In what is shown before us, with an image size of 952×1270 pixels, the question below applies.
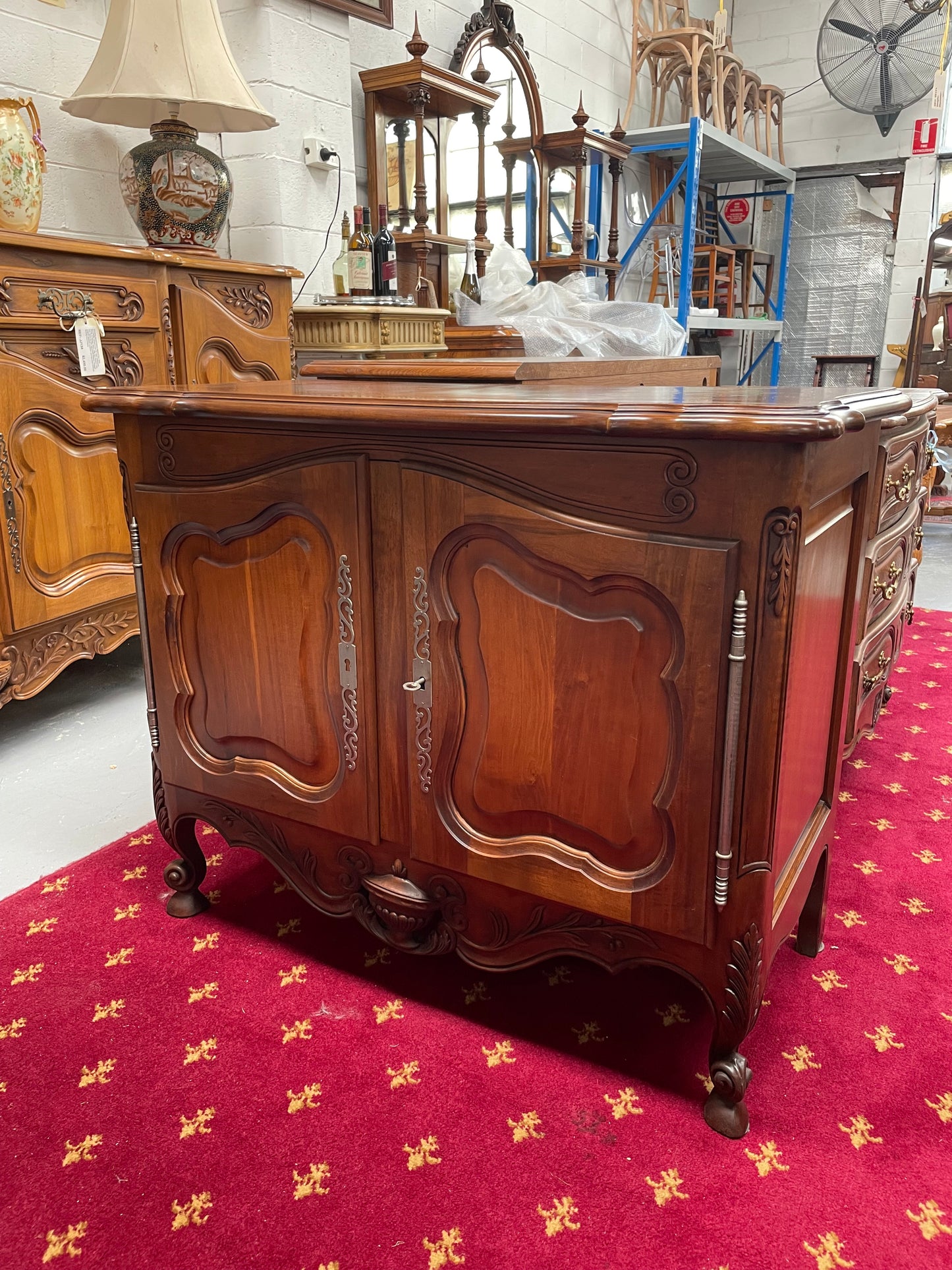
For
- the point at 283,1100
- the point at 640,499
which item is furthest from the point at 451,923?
the point at 640,499

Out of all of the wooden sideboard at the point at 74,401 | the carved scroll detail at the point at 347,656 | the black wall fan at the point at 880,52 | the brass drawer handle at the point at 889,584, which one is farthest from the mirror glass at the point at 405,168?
the black wall fan at the point at 880,52

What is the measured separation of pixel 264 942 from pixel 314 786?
13.2 inches

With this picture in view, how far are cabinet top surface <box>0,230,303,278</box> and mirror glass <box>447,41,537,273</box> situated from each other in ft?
4.31

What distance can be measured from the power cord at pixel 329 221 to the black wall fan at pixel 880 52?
434 cm

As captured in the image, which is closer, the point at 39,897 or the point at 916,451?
the point at 39,897

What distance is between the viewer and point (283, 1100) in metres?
1.19

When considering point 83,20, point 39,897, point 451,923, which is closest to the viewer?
point 451,923

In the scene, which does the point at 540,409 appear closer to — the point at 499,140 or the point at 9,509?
the point at 9,509

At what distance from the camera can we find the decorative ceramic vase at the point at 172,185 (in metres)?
2.52

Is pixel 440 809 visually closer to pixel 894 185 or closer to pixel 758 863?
pixel 758 863

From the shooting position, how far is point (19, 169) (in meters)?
2.14

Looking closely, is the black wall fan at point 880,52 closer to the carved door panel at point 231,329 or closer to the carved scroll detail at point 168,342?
the carved door panel at point 231,329

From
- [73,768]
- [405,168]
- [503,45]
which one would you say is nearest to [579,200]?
[503,45]

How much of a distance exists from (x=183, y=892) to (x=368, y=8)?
331 cm
